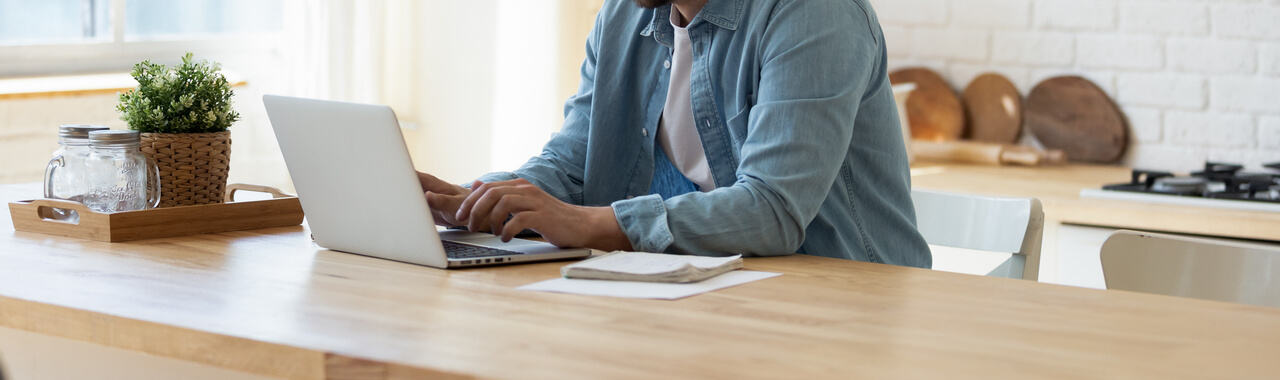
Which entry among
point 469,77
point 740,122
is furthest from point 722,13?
point 469,77

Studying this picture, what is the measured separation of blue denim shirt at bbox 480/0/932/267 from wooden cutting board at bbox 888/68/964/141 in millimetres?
1766

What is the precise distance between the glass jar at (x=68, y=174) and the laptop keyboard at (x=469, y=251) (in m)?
0.45

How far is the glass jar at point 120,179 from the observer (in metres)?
1.41

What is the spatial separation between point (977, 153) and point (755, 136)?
6.32 ft

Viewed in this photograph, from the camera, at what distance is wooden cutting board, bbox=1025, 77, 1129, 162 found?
314cm

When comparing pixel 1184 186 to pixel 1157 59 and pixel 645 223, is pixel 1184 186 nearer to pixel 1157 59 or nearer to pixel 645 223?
pixel 1157 59

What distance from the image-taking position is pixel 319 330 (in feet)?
3.11

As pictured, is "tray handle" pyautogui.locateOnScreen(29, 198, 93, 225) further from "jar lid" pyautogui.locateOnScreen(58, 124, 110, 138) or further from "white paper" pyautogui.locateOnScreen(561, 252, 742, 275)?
"white paper" pyautogui.locateOnScreen(561, 252, 742, 275)

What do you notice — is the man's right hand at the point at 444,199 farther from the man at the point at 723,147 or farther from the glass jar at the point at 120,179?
the glass jar at the point at 120,179

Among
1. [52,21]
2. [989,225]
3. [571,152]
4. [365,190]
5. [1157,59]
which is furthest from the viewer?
[1157,59]

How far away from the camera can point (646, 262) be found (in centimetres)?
124

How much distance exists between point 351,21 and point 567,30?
0.63 m

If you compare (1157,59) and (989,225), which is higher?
(1157,59)

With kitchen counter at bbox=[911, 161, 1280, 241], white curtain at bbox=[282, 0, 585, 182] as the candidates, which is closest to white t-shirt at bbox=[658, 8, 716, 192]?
kitchen counter at bbox=[911, 161, 1280, 241]
